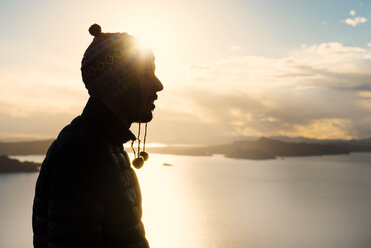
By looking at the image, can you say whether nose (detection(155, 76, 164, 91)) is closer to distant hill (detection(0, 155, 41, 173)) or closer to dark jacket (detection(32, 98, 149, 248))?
dark jacket (detection(32, 98, 149, 248))

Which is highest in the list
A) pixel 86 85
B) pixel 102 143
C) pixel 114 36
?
pixel 114 36

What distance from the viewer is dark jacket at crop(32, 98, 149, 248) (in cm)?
185

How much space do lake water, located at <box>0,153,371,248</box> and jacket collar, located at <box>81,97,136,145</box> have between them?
47.5 metres

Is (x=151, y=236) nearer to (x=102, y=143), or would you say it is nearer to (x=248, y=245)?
(x=248, y=245)

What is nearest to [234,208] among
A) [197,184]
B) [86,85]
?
[197,184]

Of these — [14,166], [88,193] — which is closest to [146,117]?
[88,193]

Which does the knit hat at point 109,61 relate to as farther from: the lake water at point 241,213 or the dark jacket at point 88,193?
the lake water at point 241,213

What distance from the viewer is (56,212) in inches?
72.8

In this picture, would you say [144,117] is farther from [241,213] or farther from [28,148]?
[28,148]

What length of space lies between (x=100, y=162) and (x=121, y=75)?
602 millimetres

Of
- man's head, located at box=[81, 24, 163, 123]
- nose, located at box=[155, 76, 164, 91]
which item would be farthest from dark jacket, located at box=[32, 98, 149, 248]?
nose, located at box=[155, 76, 164, 91]

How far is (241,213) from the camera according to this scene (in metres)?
64.6

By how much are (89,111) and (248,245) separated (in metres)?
48.1

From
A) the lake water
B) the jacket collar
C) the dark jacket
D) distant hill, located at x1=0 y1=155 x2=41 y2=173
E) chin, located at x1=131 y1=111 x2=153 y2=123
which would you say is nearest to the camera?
the dark jacket
